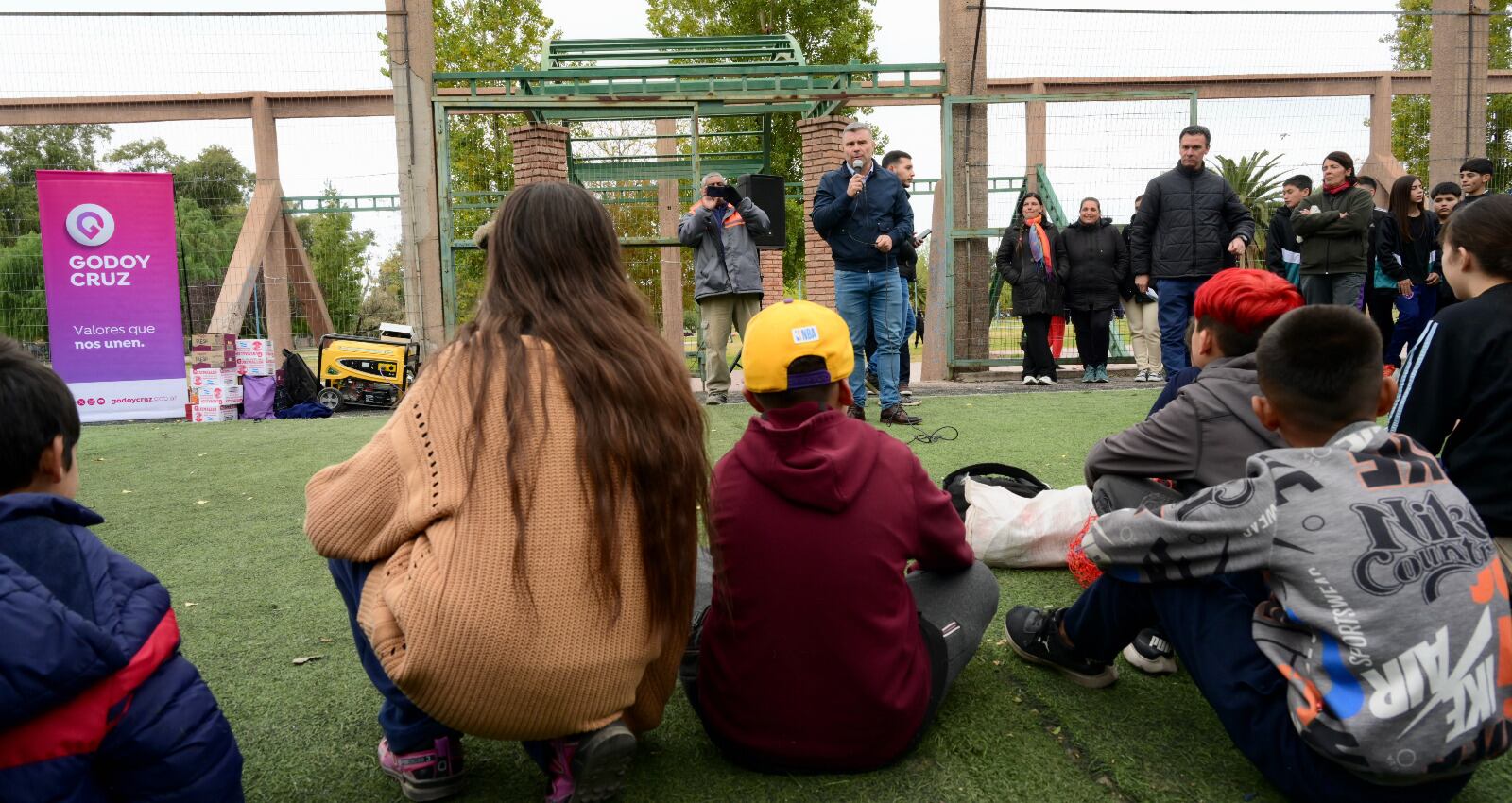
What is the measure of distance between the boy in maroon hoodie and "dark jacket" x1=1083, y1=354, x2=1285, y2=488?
58 cm

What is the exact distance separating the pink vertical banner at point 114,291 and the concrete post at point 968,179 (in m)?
7.85

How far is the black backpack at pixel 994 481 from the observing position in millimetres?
3584

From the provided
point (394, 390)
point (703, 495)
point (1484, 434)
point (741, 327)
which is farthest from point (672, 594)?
point (394, 390)

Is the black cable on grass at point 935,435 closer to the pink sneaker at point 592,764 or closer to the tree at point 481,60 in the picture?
the pink sneaker at point 592,764

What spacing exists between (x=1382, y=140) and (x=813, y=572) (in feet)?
59.6

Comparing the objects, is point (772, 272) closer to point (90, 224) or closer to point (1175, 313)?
point (1175, 313)

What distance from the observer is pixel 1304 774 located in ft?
5.66

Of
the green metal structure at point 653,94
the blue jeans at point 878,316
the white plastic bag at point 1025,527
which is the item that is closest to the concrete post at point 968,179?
the green metal structure at point 653,94

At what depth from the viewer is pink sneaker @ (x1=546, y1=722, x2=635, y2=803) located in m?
1.76

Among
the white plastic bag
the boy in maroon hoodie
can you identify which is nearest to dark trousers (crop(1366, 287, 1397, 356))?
the white plastic bag

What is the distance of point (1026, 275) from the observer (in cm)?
992

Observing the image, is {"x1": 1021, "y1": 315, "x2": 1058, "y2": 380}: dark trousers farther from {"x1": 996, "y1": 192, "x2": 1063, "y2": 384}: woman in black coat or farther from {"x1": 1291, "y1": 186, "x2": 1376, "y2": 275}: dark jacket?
{"x1": 1291, "y1": 186, "x2": 1376, "y2": 275}: dark jacket

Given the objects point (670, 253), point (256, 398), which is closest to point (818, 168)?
point (670, 253)

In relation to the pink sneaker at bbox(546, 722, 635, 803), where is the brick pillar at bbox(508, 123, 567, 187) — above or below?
above
